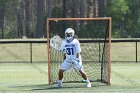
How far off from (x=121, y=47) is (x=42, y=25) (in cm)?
2987

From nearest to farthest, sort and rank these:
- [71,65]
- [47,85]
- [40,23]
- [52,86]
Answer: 1. [71,65]
2. [52,86]
3. [47,85]
4. [40,23]

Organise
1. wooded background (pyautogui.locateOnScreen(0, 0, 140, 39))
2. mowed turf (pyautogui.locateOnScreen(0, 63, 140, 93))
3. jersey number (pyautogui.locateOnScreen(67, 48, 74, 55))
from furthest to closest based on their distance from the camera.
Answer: wooded background (pyautogui.locateOnScreen(0, 0, 140, 39))
jersey number (pyautogui.locateOnScreen(67, 48, 74, 55))
mowed turf (pyautogui.locateOnScreen(0, 63, 140, 93))

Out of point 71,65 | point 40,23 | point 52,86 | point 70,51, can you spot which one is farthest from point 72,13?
point 70,51

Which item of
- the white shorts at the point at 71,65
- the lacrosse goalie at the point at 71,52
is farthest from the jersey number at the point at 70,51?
the white shorts at the point at 71,65

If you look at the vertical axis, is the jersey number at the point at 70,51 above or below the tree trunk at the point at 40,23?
above

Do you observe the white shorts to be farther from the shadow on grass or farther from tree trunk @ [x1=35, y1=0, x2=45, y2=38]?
tree trunk @ [x1=35, y1=0, x2=45, y2=38]

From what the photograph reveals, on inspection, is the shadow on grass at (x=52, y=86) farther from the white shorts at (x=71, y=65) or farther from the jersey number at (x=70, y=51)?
the jersey number at (x=70, y=51)

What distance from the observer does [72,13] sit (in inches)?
3194

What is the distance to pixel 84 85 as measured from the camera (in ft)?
54.0

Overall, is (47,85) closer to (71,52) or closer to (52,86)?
(52,86)

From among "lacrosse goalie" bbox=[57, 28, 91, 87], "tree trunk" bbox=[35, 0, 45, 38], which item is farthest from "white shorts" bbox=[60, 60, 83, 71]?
"tree trunk" bbox=[35, 0, 45, 38]

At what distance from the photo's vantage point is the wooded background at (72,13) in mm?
65188

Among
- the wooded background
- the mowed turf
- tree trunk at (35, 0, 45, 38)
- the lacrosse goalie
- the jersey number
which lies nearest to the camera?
the mowed turf

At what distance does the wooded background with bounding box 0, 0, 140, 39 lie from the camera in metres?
65.2
